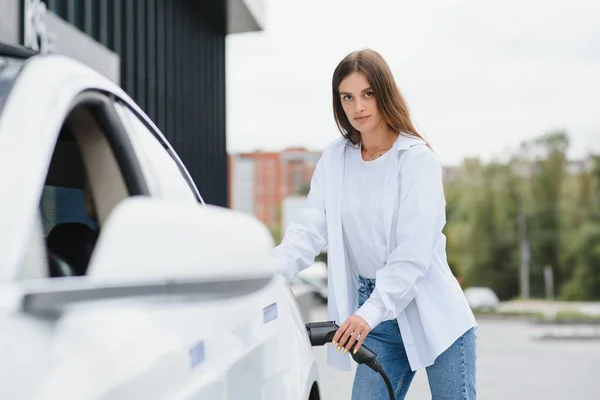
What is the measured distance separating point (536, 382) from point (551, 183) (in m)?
57.8

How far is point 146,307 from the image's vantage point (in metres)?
1.57

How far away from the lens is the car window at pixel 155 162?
2278 mm

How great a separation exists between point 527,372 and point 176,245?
55.2 feet

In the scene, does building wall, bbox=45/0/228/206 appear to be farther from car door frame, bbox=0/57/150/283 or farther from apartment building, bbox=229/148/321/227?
apartment building, bbox=229/148/321/227

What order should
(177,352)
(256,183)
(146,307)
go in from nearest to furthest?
(146,307) → (177,352) → (256,183)

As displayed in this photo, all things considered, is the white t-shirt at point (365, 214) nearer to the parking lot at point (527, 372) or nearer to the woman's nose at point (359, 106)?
the woman's nose at point (359, 106)

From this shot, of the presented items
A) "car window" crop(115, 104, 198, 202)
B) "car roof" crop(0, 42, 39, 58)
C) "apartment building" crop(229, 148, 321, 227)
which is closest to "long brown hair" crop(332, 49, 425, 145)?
"car window" crop(115, 104, 198, 202)

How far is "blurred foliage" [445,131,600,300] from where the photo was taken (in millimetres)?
71375

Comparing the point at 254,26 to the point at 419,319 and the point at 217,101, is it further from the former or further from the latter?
the point at 419,319

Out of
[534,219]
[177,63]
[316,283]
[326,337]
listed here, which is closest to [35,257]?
[326,337]

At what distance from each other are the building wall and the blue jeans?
7.36 m

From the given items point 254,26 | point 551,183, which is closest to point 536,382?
point 254,26

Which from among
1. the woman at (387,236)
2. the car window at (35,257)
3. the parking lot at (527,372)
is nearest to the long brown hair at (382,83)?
the woman at (387,236)

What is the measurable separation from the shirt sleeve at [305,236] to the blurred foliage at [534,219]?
67.8 m
